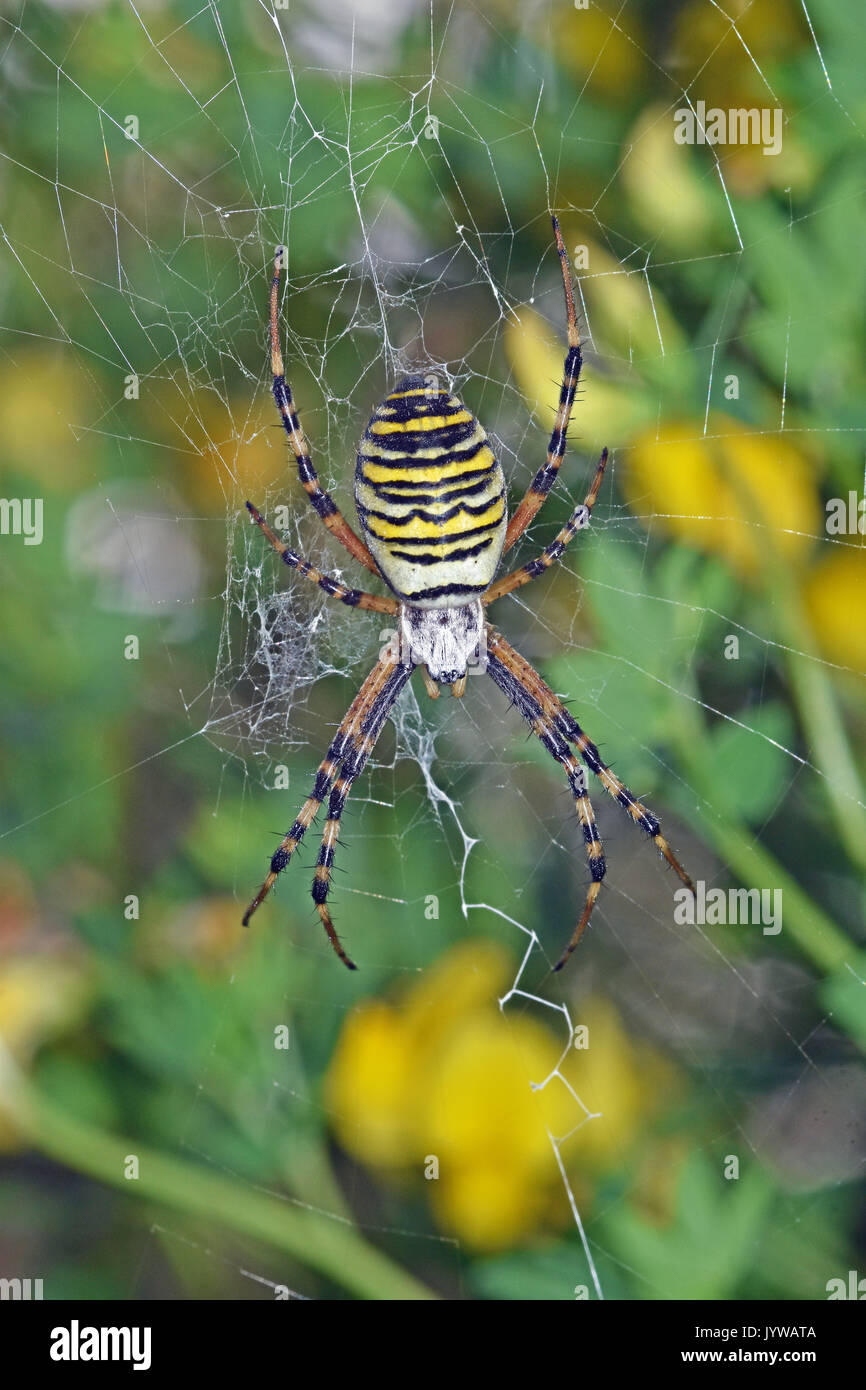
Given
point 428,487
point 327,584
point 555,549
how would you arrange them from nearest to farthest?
1. point 428,487
2. point 555,549
3. point 327,584

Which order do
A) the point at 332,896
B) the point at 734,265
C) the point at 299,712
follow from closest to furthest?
the point at 734,265 → the point at 332,896 → the point at 299,712

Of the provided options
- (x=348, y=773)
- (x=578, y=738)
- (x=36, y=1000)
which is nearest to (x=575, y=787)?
(x=578, y=738)

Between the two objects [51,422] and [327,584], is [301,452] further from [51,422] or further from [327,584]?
[51,422]

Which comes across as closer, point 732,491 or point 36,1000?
point 732,491

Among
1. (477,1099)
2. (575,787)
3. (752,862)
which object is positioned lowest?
(477,1099)

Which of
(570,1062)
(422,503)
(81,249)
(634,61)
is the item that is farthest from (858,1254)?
(81,249)

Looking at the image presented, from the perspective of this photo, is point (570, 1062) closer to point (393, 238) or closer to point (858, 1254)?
point (858, 1254)
